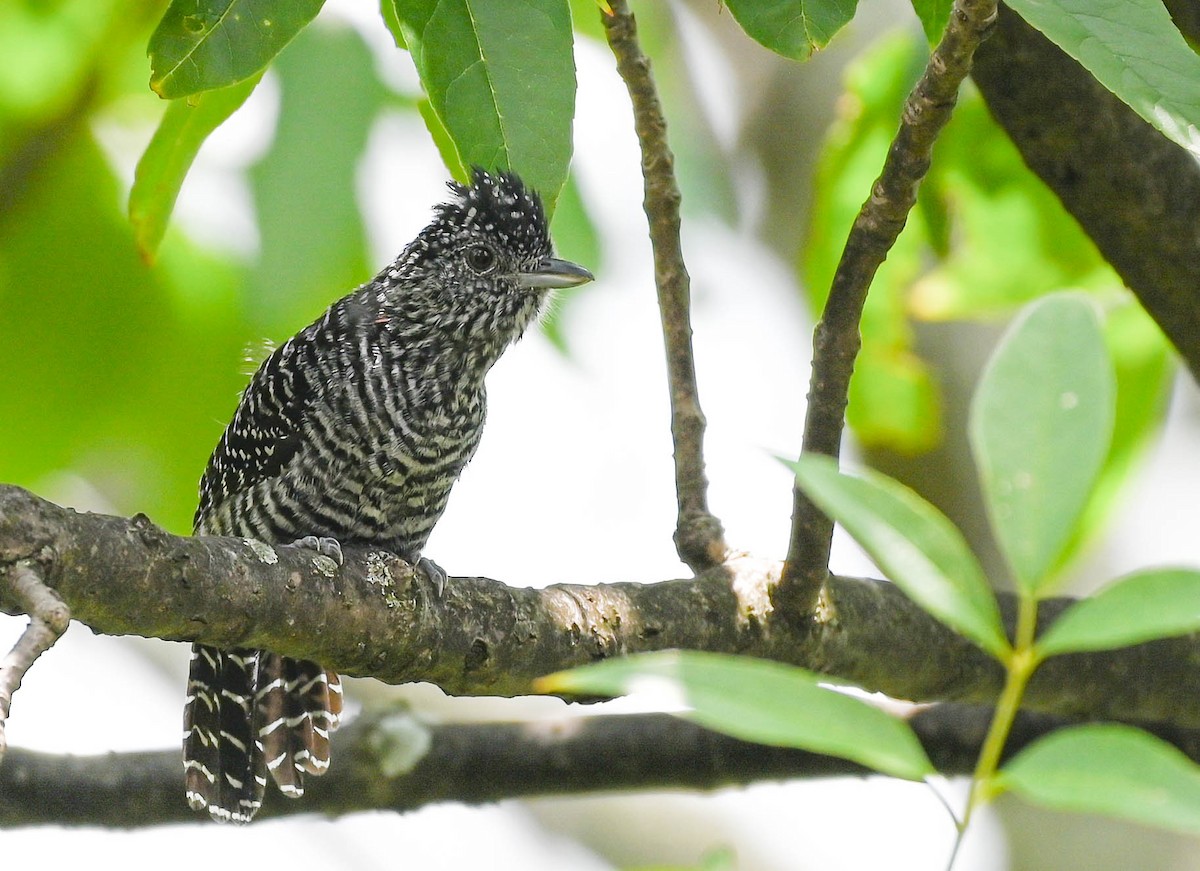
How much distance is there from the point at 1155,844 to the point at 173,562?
547cm

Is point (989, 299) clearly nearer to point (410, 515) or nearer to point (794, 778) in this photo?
point (794, 778)

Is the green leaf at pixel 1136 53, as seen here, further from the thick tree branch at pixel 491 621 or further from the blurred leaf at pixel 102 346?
the blurred leaf at pixel 102 346

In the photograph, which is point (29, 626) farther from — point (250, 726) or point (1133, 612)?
point (250, 726)

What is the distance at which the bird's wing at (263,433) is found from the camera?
12.0ft

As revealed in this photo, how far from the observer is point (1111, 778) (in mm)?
806

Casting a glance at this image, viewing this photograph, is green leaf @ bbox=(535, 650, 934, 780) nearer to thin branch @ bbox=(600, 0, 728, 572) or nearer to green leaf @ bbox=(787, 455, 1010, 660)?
green leaf @ bbox=(787, 455, 1010, 660)

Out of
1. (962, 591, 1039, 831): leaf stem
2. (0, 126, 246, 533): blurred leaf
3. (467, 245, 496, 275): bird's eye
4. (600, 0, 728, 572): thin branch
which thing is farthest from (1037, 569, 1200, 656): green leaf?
(467, 245, 496, 275): bird's eye

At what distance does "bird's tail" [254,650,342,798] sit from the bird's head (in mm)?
1047

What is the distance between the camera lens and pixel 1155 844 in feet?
20.6

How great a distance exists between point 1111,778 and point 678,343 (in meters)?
2.42

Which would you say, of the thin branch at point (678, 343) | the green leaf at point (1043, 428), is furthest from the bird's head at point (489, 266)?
the green leaf at point (1043, 428)

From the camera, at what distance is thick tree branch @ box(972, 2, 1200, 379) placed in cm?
301

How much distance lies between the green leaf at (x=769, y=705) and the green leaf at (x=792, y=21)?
4.29ft

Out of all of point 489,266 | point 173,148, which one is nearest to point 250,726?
point 489,266
